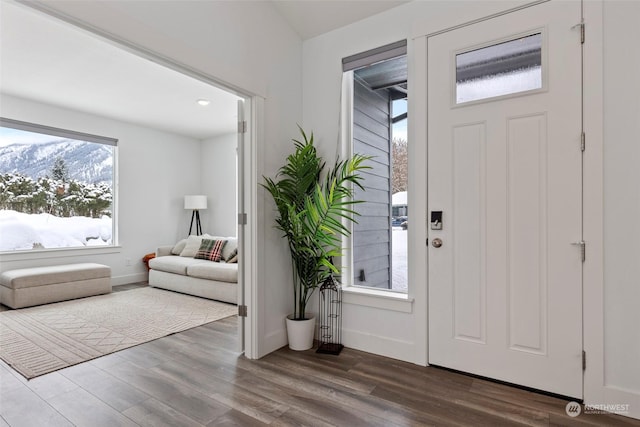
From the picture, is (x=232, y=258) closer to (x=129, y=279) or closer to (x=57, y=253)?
(x=129, y=279)

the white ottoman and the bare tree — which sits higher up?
the bare tree

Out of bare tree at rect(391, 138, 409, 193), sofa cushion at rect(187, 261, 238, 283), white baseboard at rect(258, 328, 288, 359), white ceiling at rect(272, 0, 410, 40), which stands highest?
white ceiling at rect(272, 0, 410, 40)

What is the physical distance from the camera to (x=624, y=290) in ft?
6.05

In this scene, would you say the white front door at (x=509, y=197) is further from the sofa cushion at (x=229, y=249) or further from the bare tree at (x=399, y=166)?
the sofa cushion at (x=229, y=249)

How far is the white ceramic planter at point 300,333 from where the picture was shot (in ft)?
8.97

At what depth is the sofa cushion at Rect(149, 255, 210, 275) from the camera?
4.82 metres

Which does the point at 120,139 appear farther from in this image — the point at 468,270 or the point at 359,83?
the point at 468,270

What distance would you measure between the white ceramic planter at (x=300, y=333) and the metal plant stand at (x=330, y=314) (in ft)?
0.41

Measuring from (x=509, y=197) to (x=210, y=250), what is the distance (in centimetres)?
422

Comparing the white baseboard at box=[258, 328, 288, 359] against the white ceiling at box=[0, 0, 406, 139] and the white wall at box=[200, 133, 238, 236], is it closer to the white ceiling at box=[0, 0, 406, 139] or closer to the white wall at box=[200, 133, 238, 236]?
the white ceiling at box=[0, 0, 406, 139]

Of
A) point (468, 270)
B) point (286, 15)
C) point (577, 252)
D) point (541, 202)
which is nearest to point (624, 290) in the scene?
point (577, 252)

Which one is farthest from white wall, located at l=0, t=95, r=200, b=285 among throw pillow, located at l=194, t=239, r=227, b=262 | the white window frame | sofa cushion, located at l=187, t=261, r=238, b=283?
the white window frame

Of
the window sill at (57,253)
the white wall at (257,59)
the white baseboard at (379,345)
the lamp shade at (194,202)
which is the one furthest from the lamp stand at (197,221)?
the white baseboard at (379,345)

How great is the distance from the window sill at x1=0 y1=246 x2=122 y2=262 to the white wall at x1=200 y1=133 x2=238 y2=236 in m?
1.67
